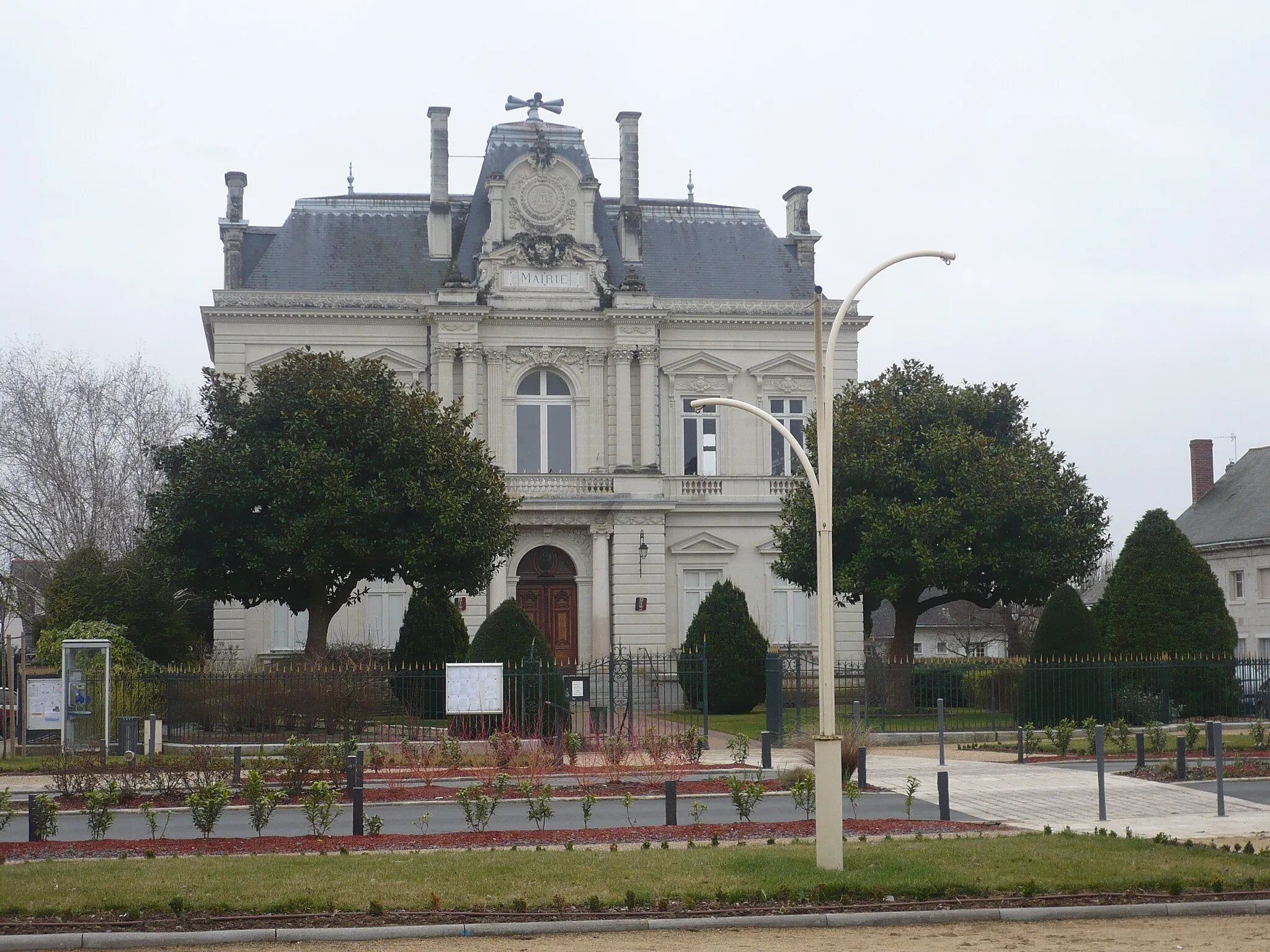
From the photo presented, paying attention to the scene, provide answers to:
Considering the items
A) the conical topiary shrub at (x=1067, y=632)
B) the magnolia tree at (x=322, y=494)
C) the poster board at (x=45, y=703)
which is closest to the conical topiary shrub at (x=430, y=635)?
the magnolia tree at (x=322, y=494)

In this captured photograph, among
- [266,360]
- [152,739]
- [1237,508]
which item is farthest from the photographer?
[1237,508]

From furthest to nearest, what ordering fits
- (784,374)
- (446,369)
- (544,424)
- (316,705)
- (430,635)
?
(784,374) → (544,424) → (446,369) → (430,635) → (316,705)

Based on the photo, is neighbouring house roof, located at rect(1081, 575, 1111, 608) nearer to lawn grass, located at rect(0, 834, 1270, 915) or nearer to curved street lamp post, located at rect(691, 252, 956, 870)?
lawn grass, located at rect(0, 834, 1270, 915)

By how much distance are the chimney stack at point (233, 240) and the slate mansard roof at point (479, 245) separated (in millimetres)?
284

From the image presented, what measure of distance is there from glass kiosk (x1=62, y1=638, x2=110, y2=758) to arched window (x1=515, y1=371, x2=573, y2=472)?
19.0 m

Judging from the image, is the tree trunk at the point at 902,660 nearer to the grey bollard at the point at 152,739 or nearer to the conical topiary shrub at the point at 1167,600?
the conical topiary shrub at the point at 1167,600

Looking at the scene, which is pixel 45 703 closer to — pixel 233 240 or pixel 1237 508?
pixel 233 240

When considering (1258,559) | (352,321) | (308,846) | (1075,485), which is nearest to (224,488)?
(352,321)

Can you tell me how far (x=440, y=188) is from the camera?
149 feet

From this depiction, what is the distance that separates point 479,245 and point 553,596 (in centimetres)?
1123

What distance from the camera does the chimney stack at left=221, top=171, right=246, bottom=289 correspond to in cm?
4469

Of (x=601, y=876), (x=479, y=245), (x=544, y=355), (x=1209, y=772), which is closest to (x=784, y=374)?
(x=544, y=355)

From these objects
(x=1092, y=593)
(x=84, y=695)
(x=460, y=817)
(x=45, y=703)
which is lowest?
(x=460, y=817)

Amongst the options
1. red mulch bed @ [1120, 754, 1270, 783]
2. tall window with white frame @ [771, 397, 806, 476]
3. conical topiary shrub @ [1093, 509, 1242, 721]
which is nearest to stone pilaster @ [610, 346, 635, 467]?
tall window with white frame @ [771, 397, 806, 476]
